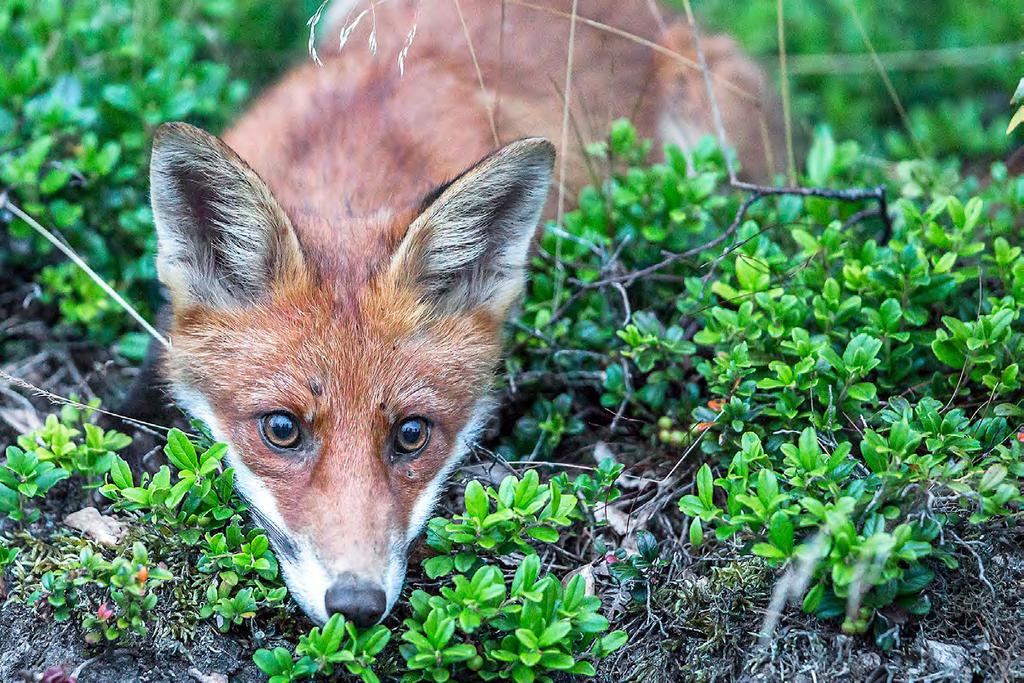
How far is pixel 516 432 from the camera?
12.2ft

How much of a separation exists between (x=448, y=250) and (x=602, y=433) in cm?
93

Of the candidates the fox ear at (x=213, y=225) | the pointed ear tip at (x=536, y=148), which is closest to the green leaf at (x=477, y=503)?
the fox ear at (x=213, y=225)

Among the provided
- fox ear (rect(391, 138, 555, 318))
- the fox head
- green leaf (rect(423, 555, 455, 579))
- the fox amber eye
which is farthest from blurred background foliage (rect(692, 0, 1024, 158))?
green leaf (rect(423, 555, 455, 579))

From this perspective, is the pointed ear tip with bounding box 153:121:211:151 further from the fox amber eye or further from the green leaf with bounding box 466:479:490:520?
the green leaf with bounding box 466:479:490:520

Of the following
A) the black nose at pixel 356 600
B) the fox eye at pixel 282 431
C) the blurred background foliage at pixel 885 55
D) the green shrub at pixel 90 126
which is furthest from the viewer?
the blurred background foliage at pixel 885 55

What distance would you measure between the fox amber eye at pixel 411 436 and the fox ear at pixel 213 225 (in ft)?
2.06

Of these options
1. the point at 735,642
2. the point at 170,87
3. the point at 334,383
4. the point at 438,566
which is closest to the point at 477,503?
the point at 438,566

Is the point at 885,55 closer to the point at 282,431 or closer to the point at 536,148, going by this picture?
the point at 536,148

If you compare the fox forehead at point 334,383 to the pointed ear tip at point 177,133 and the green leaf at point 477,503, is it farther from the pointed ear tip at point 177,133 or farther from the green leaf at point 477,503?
the pointed ear tip at point 177,133

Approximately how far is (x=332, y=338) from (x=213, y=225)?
2.02 feet

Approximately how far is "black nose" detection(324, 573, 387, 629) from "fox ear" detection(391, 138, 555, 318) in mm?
1078

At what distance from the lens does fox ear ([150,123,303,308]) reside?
3057mm

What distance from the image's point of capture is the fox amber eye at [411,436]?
10.3ft

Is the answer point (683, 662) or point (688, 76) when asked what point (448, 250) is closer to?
point (683, 662)
